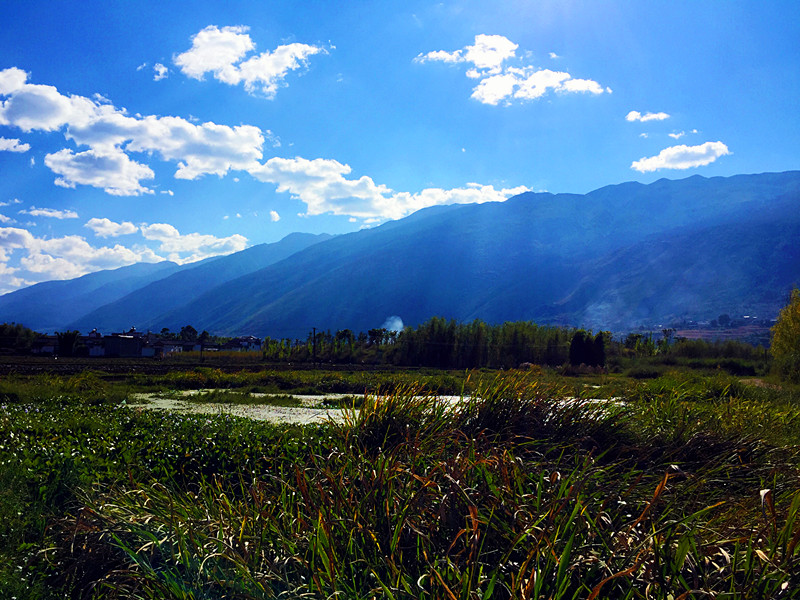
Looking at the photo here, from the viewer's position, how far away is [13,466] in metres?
4.92

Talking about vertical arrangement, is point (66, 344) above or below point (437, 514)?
above

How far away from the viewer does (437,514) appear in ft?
9.98

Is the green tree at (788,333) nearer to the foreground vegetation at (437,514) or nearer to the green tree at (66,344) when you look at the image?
the foreground vegetation at (437,514)

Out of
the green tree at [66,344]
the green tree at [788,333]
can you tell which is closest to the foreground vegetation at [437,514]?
the green tree at [788,333]

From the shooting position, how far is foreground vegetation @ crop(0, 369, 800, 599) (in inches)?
98.3

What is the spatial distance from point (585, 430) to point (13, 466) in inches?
199

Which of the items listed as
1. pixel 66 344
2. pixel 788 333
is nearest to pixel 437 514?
pixel 788 333

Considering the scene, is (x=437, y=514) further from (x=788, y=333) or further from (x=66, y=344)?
(x=66, y=344)

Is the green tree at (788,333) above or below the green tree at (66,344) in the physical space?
below

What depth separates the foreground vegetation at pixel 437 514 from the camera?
8.19 feet

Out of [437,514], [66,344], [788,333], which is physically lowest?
[788,333]


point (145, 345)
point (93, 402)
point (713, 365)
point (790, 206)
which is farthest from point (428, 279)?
point (93, 402)

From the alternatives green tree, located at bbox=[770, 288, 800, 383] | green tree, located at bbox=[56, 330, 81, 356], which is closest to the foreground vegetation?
green tree, located at bbox=[770, 288, 800, 383]

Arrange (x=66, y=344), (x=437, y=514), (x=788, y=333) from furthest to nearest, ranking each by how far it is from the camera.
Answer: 1. (x=66, y=344)
2. (x=788, y=333)
3. (x=437, y=514)
